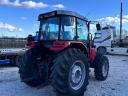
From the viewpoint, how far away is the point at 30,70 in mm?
8484

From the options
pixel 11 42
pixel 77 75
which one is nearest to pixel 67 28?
pixel 77 75

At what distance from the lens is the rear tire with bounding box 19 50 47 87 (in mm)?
8398

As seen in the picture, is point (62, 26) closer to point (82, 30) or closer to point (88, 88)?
point (82, 30)

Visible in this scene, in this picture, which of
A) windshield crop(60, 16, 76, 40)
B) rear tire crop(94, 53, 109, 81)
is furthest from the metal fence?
windshield crop(60, 16, 76, 40)

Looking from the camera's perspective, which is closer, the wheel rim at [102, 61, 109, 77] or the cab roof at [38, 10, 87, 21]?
the cab roof at [38, 10, 87, 21]

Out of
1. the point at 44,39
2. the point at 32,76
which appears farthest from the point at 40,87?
the point at 44,39

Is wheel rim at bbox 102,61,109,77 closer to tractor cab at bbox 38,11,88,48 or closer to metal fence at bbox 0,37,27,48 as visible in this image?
tractor cab at bbox 38,11,88,48

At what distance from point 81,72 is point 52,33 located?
1582mm

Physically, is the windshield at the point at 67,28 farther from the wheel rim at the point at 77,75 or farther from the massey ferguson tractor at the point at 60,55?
the wheel rim at the point at 77,75

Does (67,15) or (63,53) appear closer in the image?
(63,53)

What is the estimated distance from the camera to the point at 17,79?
1021 centimetres

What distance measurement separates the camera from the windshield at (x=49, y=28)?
8034 millimetres

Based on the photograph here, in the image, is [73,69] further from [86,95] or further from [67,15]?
[67,15]

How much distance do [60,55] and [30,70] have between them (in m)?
1.76
